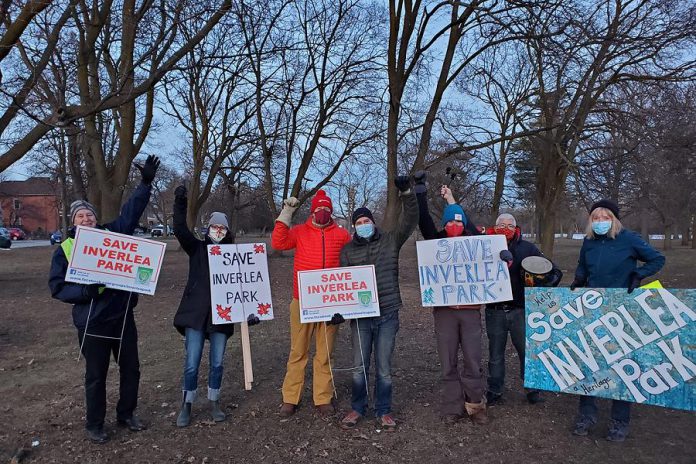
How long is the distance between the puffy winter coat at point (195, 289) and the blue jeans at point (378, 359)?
4.39 ft

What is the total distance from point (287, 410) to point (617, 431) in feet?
10.2

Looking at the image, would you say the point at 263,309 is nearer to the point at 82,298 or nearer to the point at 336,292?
the point at 336,292

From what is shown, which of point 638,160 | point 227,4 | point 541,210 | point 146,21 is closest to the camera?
point 227,4

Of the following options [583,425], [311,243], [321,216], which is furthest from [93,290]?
[583,425]

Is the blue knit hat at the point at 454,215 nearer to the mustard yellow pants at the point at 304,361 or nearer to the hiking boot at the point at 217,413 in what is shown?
the mustard yellow pants at the point at 304,361

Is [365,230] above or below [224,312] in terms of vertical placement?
above

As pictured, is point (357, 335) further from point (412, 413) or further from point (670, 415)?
point (670, 415)

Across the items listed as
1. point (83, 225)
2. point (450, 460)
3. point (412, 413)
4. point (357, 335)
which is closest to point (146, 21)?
point (83, 225)

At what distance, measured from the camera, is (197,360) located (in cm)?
491

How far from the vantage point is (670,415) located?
5160 millimetres

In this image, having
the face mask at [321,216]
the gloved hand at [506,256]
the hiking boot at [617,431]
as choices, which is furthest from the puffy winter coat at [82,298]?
the hiking boot at [617,431]

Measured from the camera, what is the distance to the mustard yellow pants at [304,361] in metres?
5.17

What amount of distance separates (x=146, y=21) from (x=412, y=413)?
8.64m

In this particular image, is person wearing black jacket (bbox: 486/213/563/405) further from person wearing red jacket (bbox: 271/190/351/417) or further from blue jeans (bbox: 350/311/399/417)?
person wearing red jacket (bbox: 271/190/351/417)
